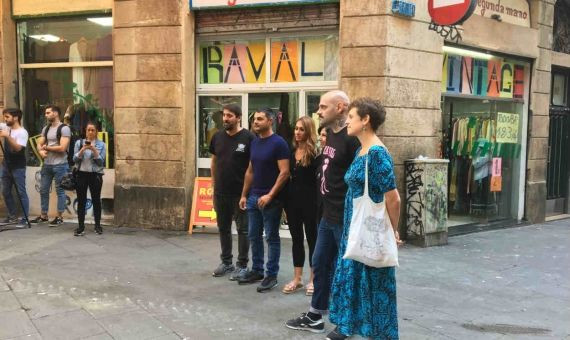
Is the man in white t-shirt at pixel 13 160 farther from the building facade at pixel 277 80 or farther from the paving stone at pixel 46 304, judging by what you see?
the paving stone at pixel 46 304

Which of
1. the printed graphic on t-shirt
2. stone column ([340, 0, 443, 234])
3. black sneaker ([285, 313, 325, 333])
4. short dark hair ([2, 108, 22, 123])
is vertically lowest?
black sneaker ([285, 313, 325, 333])

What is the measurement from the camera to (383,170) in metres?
3.61

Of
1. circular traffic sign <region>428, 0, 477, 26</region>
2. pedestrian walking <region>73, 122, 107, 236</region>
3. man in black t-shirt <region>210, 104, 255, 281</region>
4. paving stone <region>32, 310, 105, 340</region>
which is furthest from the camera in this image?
pedestrian walking <region>73, 122, 107, 236</region>

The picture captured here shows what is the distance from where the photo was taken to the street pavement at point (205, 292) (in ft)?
15.0

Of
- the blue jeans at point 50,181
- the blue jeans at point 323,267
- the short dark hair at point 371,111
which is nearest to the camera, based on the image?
the short dark hair at point 371,111

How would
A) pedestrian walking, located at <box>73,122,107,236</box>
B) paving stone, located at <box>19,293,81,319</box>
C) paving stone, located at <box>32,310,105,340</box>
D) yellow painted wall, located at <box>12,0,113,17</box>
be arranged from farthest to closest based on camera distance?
yellow painted wall, located at <box>12,0,113,17</box> → pedestrian walking, located at <box>73,122,107,236</box> → paving stone, located at <box>19,293,81,319</box> → paving stone, located at <box>32,310,105,340</box>

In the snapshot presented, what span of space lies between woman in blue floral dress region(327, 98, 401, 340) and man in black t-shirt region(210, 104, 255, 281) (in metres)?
2.34

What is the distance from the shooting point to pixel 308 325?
178 inches

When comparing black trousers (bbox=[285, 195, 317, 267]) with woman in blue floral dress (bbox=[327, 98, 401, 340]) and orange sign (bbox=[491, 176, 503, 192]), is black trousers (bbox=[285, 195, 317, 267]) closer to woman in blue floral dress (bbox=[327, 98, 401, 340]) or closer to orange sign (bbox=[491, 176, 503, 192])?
woman in blue floral dress (bbox=[327, 98, 401, 340])

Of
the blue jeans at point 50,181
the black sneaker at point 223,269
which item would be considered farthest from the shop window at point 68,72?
the black sneaker at point 223,269

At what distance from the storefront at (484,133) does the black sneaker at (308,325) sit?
217 inches

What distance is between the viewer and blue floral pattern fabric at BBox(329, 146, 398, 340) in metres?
3.64

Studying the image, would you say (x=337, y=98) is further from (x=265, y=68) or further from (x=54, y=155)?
(x=54, y=155)

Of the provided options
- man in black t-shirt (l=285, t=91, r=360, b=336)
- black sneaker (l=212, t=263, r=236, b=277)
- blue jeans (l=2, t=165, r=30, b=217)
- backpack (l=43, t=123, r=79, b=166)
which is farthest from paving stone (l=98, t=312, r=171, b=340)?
blue jeans (l=2, t=165, r=30, b=217)
